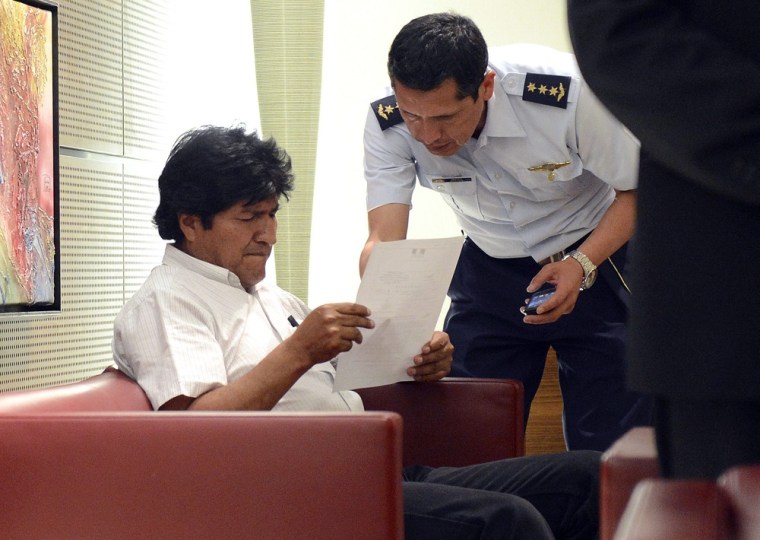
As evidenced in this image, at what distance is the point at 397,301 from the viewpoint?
6.89 ft

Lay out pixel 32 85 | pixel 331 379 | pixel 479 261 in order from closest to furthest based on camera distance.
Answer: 1. pixel 331 379
2. pixel 32 85
3. pixel 479 261

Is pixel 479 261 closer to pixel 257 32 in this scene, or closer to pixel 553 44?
pixel 257 32

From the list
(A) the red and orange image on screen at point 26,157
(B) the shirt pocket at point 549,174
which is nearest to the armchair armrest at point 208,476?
(A) the red and orange image on screen at point 26,157

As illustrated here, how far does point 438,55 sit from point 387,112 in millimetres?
361

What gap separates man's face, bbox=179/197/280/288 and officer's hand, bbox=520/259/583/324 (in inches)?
24.0

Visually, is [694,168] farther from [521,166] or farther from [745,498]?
[521,166]

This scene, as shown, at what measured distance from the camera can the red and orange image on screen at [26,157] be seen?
8.13 feet

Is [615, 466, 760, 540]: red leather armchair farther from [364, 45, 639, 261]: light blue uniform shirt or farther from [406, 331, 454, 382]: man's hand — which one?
[364, 45, 639, 261]: light blue uniform shirt

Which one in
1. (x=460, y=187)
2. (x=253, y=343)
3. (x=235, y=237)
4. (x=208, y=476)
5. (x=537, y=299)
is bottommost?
(x=208, y=476)

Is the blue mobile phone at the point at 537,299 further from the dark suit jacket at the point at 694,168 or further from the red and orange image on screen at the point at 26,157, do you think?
the dark suit jacket at the point at 694,168

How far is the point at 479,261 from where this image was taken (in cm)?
277

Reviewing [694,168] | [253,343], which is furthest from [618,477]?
[253,343]

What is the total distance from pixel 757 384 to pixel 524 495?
4.03 feet

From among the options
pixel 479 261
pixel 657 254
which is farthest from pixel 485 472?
pixel 657 254
